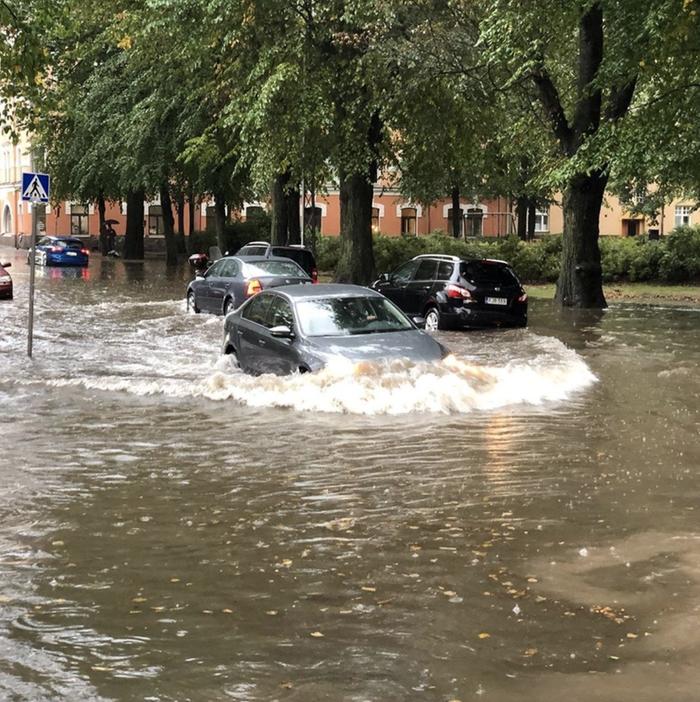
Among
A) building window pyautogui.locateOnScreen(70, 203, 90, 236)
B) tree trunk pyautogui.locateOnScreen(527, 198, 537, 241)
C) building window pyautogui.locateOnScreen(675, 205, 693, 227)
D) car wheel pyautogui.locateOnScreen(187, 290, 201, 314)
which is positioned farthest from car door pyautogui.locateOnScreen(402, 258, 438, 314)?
building window pyautogui.locateOnScreen(70, 203, 90, 236)

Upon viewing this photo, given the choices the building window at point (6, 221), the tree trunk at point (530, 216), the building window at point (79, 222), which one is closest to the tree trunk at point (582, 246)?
the tree trunk at point (530, 216)

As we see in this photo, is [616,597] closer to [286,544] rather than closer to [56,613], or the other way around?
[286,544]

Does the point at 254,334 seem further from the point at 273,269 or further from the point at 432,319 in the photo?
the point at 273,269

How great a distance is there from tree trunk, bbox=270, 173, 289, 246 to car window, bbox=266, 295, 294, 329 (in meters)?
21.3

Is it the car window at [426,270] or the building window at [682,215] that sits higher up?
the building window at [682,215]

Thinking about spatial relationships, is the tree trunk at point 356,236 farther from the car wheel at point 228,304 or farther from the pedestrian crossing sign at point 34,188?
the pedestrian crossing sign at point 34,188

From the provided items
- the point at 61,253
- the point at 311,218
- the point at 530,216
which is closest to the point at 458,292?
the point at 311,218

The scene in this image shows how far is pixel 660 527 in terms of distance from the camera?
6883mm

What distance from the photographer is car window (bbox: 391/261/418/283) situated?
69.1ft

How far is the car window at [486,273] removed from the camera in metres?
20.0

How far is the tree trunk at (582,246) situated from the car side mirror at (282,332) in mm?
12448

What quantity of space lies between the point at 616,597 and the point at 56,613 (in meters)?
2.91

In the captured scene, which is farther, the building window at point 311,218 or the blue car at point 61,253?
the blue car at point 61,253

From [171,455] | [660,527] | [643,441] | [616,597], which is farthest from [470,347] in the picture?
[616,597]
